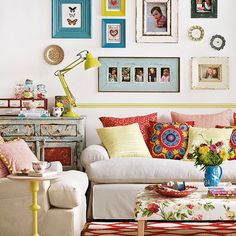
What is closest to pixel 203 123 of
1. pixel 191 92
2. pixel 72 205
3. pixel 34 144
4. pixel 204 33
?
pixel 191 92

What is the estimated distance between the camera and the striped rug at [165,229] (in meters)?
5.24

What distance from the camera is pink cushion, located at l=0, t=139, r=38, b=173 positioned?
4.99m

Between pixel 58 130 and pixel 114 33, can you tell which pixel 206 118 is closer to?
pixel 114 33

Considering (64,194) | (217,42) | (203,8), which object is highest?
(203,8)

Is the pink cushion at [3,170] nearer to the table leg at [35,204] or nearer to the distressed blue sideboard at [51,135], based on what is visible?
the table leg at [35,204]

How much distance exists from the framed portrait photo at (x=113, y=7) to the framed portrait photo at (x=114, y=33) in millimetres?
91

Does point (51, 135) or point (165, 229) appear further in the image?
point (51, 135)

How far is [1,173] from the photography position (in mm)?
4938

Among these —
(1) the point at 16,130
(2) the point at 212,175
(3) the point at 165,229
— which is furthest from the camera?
(1) the point at 16,130

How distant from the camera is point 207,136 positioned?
253 inches

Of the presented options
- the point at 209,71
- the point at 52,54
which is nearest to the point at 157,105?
the point at 209,71

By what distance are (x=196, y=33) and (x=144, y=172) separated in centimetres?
203

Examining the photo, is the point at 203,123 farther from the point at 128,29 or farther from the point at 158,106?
the point at 128,29

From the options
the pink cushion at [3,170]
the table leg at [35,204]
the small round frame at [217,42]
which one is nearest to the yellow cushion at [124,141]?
the small round frame at [217,42]
